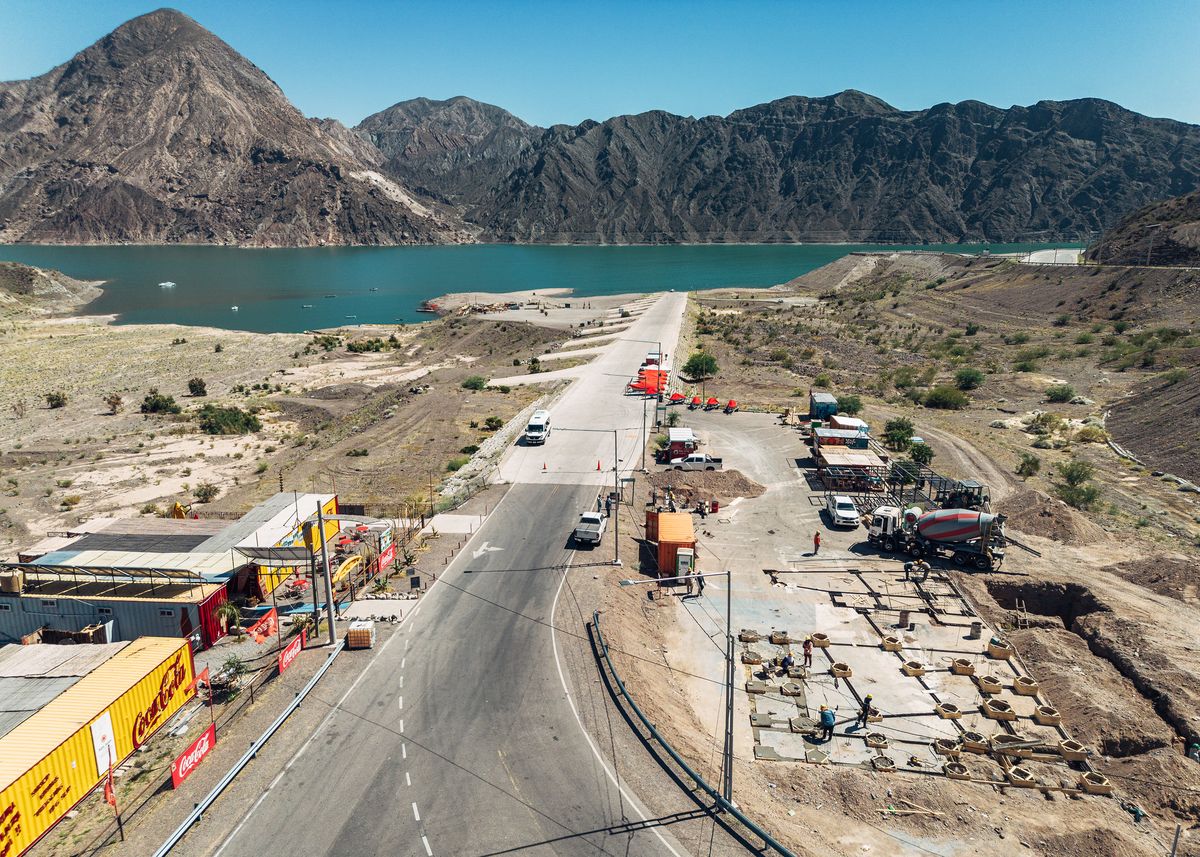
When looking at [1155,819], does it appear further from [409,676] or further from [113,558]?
[113,558]

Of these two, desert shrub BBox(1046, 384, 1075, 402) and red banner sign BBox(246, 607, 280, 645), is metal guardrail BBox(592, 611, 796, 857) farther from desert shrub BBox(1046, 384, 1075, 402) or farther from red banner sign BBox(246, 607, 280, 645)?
desert shrub BBox(1046, 384, 1075, 402)

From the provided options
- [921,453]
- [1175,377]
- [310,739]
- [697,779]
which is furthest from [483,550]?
[1175,377]

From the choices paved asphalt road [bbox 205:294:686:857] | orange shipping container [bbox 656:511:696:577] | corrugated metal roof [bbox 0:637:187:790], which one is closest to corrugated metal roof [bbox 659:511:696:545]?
orange shipping container [bbox 656:511:696:577]

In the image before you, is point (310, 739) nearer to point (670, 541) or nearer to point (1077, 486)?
point (670, 541)

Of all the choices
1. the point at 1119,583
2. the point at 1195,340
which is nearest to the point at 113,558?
the point at 1119,583

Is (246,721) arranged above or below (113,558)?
below

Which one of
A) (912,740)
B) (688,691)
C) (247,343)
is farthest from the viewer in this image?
(247,343)
